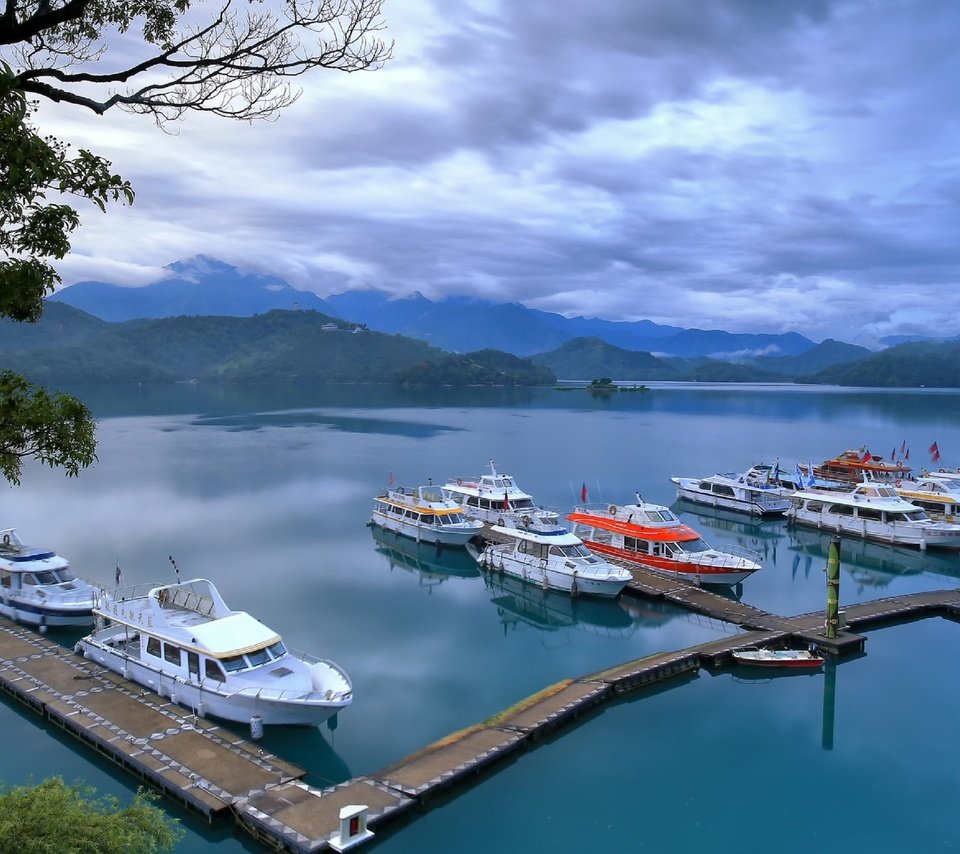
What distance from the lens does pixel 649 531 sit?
4175cm

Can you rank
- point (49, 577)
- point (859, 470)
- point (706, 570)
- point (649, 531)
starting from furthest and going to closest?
point (859, 470) → point (649, 531) → point (706, 570) → point (49, 577)

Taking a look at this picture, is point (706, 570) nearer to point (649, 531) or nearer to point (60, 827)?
point (649, 531)

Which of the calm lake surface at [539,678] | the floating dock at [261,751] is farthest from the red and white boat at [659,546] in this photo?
the floating dock at [261,751]

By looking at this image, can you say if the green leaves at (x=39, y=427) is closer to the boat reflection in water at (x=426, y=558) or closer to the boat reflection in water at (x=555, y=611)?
the boat reflection in water at (x=555, y=611)

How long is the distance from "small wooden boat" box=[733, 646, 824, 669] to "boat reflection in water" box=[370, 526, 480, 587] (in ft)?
57.3

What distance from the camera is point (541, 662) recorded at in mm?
29969

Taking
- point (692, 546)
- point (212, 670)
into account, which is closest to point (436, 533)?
point (692, 546)

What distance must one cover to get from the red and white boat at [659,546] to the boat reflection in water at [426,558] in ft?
23.9

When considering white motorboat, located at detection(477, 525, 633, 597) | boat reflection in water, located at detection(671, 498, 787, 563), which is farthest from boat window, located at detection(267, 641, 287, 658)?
boat reflection in water, located at detection(671, 498, 787, 563)

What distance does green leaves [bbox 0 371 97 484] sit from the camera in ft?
26.7

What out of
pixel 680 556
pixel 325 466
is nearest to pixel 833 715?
pixel 680 556

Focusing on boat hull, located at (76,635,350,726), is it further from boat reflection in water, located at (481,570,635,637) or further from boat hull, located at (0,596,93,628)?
boat reflection in water, located at (481,570,635,637)

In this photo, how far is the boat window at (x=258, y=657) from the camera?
23.3 metres

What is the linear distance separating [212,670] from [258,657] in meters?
1.38
